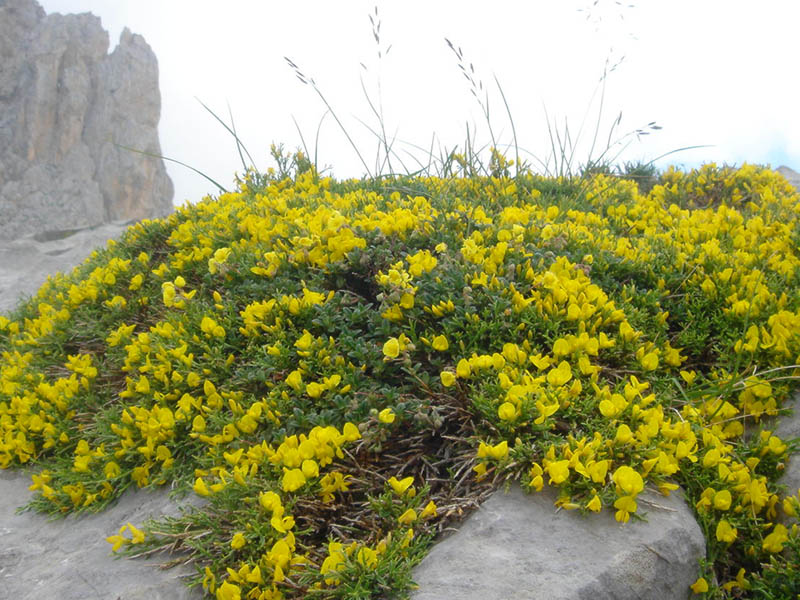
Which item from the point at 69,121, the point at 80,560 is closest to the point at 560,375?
the point at 80,560

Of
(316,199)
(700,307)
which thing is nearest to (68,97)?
(316,199)

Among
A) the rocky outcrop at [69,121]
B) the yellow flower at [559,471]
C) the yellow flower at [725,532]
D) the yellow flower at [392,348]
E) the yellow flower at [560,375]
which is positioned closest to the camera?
the yellow flower at [559,471]

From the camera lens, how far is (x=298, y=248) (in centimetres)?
335

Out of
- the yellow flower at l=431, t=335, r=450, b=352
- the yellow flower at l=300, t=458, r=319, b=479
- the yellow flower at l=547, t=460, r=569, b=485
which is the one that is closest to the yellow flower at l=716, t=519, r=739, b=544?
the yellow flower at l=547, t=460, r=569, b=485

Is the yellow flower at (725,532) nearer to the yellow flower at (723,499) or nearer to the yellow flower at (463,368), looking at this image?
the yellow flower at (723,499)

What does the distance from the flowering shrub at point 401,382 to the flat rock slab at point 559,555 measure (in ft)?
0.22

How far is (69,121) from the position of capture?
120ft

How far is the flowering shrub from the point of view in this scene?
2.16 metres

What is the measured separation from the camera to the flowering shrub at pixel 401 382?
7.09 ft

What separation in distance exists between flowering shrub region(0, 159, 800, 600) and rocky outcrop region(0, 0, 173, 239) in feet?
111

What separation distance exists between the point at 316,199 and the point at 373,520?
2.76 metres

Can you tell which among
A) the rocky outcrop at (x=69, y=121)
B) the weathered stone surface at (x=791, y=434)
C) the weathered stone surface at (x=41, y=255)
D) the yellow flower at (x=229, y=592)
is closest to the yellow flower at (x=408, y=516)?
the yellow flower at (x=229, y=592)

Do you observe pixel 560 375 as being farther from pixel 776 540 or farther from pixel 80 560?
pixel 80 560

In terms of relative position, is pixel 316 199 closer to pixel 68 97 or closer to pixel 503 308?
pixel 503 308
